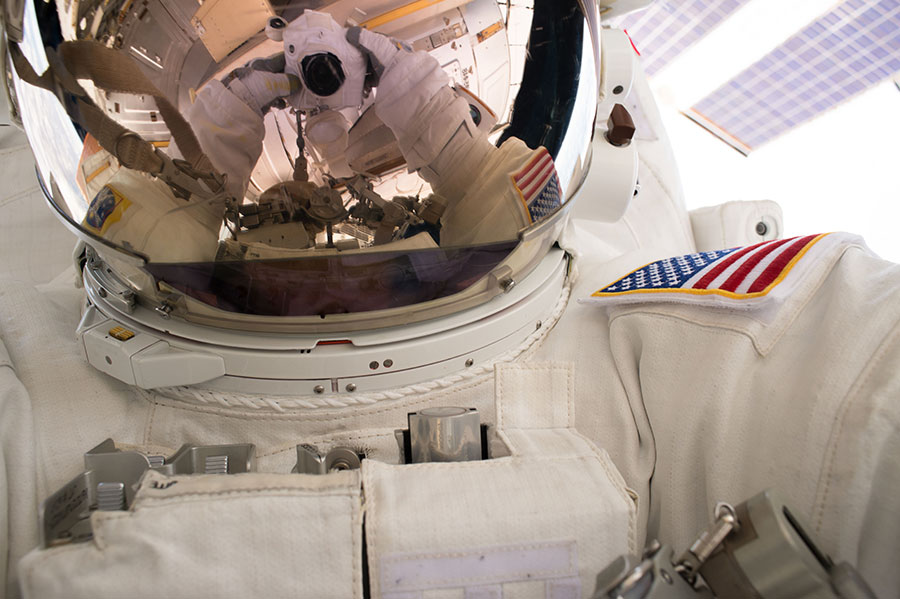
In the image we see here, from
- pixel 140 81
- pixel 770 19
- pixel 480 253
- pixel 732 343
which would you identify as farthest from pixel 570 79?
pixel 770 19

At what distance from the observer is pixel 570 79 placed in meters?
0.69

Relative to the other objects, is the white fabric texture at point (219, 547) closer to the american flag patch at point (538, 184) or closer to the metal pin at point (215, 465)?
the metal pin at point (215, 465)

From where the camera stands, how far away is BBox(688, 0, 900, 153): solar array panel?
6.39 feet

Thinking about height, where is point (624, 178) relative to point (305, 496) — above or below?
above

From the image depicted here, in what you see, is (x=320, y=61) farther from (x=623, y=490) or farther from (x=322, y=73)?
(x=623, y=490)

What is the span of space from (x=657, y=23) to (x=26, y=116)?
84.1 inches

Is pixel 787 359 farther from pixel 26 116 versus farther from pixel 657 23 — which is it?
pixel 657 23

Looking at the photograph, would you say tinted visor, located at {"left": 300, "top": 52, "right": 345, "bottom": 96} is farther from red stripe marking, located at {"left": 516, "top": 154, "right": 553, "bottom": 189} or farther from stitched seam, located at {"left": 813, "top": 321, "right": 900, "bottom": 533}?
stitched seam, located at {"left": 813, "top": 321, "right": 900, "bottom": 533}

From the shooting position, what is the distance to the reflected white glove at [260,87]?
0.55 meters

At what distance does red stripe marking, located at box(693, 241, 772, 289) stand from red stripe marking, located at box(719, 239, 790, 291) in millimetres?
16

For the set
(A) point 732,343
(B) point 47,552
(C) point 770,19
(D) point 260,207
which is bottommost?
(B) point 47,552

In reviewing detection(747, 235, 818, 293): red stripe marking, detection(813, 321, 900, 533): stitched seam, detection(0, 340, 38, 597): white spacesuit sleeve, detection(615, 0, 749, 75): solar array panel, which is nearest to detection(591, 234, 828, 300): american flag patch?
detection(747, 235, 818, 293): red stripe marking

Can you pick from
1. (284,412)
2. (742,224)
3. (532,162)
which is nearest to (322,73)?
(532,162)

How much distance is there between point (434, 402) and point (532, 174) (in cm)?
27
